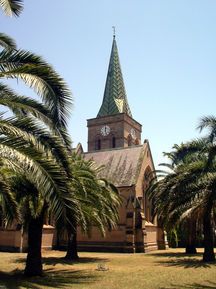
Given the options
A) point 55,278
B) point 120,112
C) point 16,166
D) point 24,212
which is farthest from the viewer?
point 120,112

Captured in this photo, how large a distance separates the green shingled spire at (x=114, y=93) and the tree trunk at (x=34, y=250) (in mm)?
47639

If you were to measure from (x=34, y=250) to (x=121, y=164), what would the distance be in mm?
26048

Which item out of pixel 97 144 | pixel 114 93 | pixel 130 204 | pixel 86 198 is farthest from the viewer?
pixel 114 93

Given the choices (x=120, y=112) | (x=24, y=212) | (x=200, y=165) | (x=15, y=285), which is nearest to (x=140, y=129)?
(x=120, y=112)

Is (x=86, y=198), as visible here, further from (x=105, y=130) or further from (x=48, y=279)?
(x=105, y=130)

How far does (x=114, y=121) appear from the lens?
201 ft

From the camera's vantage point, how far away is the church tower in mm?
60438

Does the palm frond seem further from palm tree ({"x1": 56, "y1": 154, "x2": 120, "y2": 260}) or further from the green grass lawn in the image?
the green grass lawn

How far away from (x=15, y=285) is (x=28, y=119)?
6388 millimetres

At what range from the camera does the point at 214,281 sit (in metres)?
14.3

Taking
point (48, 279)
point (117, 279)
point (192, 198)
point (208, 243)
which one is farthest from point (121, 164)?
point (48, 279)

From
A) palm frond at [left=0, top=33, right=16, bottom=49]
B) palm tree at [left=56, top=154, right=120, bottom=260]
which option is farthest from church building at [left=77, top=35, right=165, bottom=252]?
palm frond at [left=0, top=33, right=16, bottom=49]

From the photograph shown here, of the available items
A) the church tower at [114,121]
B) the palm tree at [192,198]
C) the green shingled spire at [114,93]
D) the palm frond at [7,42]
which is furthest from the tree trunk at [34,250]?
the green shingled spire at [114,93]

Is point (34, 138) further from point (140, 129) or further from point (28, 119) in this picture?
point (140, 129)
